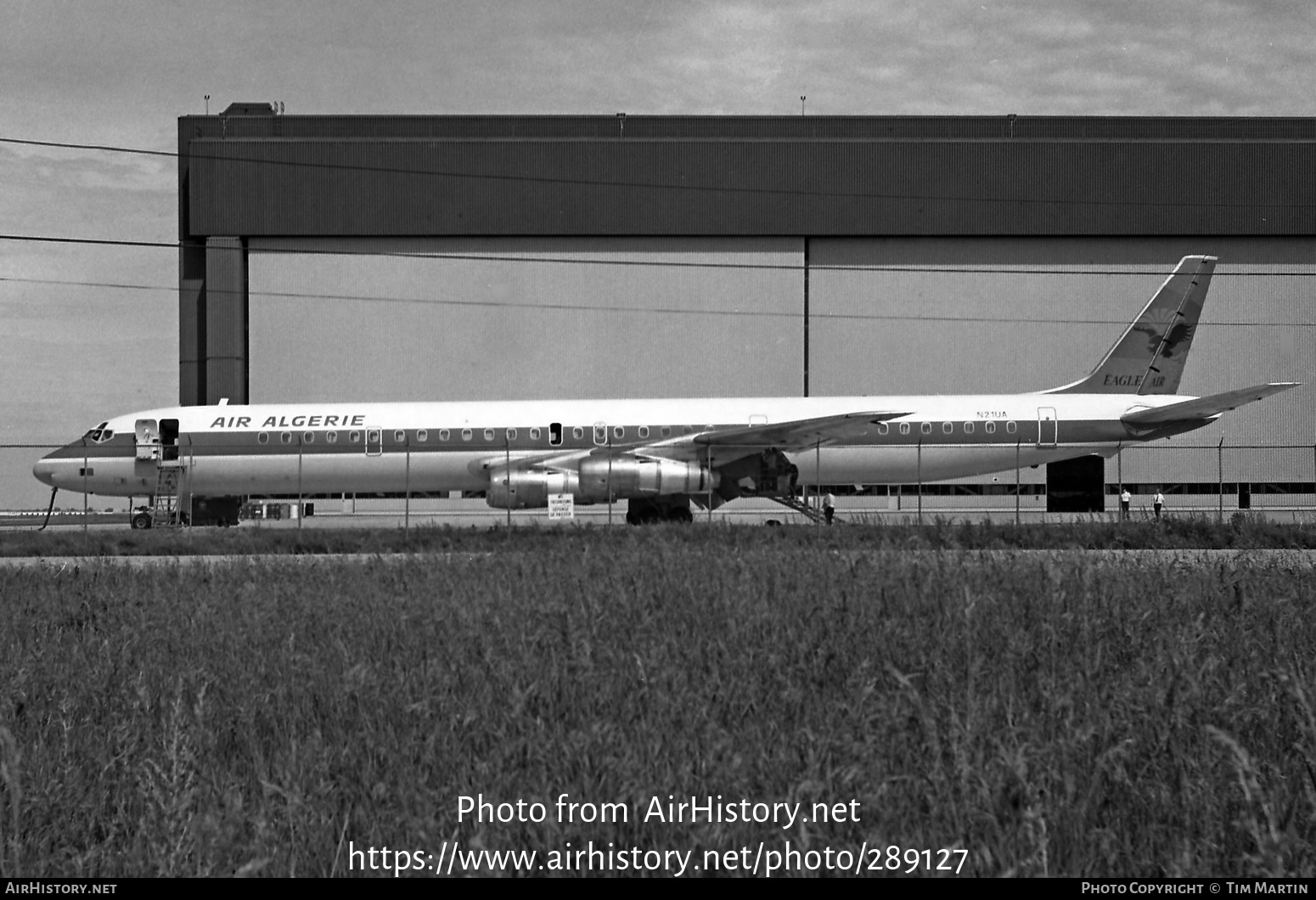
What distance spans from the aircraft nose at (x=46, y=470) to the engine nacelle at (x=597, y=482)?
12.0 metres

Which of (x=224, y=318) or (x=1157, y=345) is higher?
(x=224, y=318)

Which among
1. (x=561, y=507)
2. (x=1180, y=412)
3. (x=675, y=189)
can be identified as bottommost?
(x=561, y=507)

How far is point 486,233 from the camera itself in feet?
139

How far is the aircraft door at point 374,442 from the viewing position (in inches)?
1110

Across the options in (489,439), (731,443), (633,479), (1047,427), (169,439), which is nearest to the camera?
(633,479)

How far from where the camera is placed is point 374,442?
2822cm

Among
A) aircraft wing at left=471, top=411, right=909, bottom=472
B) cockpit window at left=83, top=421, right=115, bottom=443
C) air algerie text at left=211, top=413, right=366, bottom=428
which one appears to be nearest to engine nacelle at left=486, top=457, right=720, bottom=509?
aircraft wing at left=471, top=411, right=909, bottom=472

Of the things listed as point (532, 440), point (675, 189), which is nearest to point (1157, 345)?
point (532, 440)

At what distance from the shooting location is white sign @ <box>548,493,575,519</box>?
2403cm

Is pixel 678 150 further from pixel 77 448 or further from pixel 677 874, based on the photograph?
pixel 677 874

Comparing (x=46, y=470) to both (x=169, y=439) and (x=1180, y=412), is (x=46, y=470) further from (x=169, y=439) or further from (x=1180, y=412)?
(x=1180, y=412)

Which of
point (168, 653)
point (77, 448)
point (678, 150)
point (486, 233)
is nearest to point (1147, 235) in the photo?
point (678, 150)

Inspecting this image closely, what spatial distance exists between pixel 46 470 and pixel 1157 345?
95.4ft

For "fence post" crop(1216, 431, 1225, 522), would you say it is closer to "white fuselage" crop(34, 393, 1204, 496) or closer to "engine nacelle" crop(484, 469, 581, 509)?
"white fuselage" crop(34, 393, 1204, 496)
